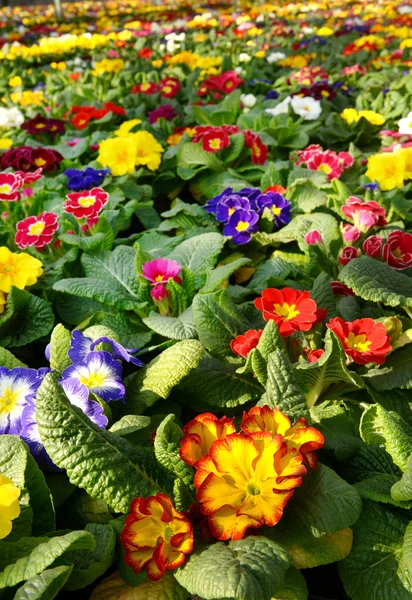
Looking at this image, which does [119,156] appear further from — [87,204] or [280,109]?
[280,109]

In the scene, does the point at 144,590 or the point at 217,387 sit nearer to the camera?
the point at 144,590

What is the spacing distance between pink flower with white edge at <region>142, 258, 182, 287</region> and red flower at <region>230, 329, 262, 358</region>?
16.1 inches

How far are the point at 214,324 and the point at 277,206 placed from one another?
3.31 feet

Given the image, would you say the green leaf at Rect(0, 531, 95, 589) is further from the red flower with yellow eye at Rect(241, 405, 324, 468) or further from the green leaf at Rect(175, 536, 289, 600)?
the red flower with yellow eye at Rect(241, 405, 324, 468)

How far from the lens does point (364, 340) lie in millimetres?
1581

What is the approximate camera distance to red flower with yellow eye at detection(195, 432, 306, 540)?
1.15 metres

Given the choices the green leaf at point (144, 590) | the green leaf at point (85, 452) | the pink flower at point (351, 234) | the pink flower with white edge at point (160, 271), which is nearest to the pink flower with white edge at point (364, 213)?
the pink flower at point (351, 234)

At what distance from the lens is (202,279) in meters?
2.11

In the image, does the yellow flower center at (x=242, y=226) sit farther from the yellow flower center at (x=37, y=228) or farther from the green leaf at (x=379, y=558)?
the green leaf at (x=379, y=558)

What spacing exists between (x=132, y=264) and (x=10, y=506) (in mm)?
1155

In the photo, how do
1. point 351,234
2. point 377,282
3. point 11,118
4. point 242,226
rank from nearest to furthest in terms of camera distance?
point 377,282
point 351,234
point 242,226
point 11,118

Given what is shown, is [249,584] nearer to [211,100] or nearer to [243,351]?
[243,351]

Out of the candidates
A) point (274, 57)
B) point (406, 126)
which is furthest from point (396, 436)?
point (274, 57)

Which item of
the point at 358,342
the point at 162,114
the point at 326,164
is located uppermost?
the point at 358,342
